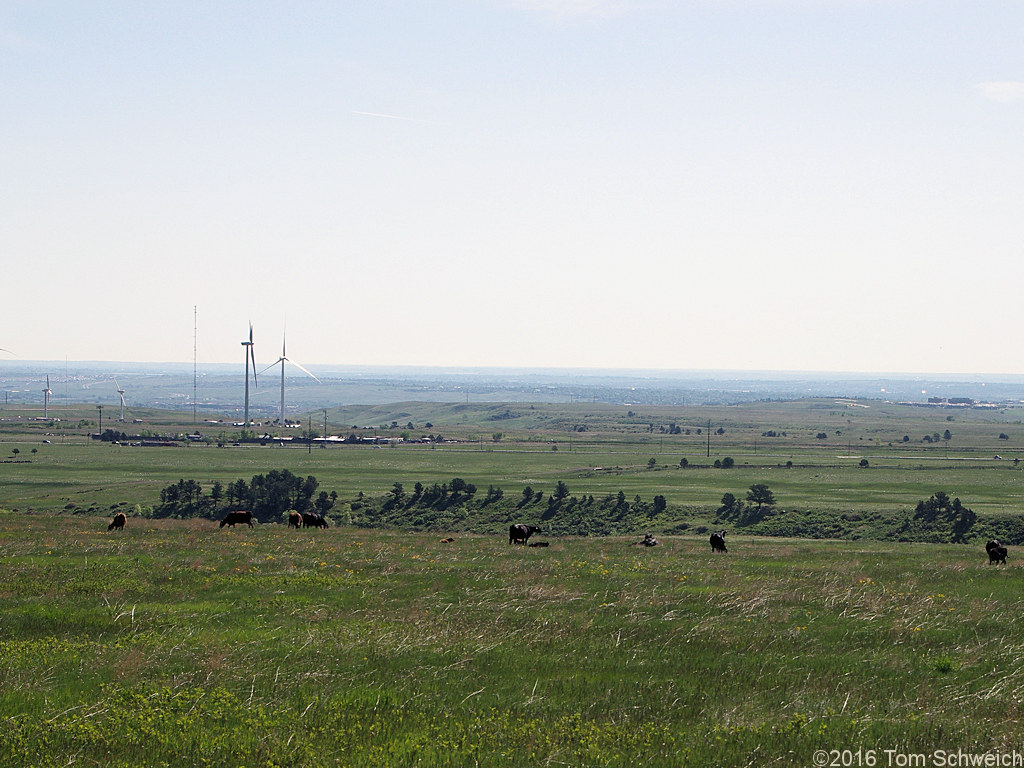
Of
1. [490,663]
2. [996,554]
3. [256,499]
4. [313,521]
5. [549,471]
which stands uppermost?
[490,663]

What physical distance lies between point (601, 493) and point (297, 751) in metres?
97.8

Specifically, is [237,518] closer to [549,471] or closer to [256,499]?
[256,499]

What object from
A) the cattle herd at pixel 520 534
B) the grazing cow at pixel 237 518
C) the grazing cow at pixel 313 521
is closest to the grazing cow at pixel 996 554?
the cattle herd at pixel 520 534

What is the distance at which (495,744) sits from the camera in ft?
41.5

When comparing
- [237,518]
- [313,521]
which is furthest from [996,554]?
[237,518]

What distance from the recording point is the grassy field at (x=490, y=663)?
12656 millimetres

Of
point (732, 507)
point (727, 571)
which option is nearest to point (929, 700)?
point (727, 571)

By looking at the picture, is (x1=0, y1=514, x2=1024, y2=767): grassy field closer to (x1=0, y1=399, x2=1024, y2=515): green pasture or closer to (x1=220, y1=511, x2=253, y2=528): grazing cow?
(x1=220, y1=511, x2=253, y2=528): grazing cow

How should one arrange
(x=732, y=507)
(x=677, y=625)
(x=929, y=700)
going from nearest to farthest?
(x=929, y=700) < (x=677, y=625) < (x=732, y=507)

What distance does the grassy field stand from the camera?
1266 centimetres

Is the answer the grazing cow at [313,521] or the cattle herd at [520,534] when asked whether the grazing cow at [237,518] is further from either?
the grazing cow at [313,521]

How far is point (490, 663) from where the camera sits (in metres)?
16.6

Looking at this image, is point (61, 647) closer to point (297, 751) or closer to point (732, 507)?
point (297, 751)

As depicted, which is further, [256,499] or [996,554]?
[256,499]
